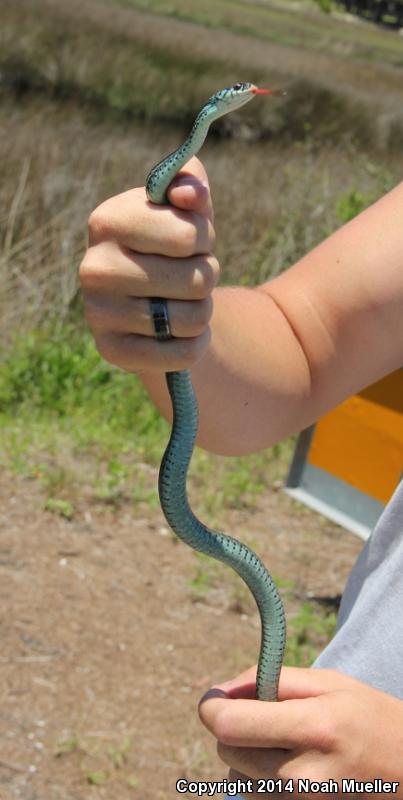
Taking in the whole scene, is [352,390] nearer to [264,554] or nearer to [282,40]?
[264,554]

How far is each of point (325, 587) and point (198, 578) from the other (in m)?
0.70

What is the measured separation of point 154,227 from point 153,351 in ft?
0.60

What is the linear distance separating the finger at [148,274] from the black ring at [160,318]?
0.01m

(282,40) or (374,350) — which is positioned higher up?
(374,350)

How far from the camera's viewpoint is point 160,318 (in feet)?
4.97

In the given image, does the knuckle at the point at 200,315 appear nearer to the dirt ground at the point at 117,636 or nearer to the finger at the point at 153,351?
the finger at the point at 153,351

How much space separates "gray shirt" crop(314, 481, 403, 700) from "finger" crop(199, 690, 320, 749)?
0.19m

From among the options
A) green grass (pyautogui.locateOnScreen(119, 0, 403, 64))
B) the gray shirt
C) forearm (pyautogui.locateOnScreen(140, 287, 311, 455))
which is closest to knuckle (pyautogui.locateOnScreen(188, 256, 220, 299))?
forearm (pyautogui.locateOnScreen(140, 287, 311, 455))

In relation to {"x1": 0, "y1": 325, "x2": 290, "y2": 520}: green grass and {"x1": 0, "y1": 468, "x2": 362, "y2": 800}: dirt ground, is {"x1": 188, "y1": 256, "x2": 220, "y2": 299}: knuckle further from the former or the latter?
{"x1": 0, "y1": 325, "x2": 290, "y2": 520}: green grass

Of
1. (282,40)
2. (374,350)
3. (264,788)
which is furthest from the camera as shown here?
(282,40)

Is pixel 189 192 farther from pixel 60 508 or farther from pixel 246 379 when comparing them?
pixel 60 508

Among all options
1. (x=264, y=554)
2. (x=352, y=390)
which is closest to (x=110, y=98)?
(x=264, y=554)

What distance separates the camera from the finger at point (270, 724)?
1.58 m

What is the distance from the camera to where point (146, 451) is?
21.6ft
